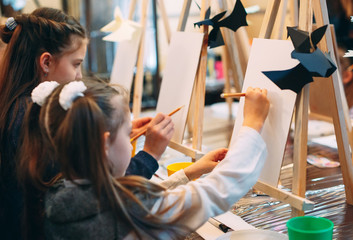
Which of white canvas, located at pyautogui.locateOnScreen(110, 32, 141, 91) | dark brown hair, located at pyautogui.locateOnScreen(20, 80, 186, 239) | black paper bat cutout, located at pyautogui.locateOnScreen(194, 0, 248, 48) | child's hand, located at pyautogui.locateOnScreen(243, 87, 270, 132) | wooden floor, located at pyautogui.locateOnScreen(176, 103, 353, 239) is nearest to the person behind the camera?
dark brown hair, located at pyautogui.locateOnScreen(20, 80, 186, 239)

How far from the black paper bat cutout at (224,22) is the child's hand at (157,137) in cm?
65

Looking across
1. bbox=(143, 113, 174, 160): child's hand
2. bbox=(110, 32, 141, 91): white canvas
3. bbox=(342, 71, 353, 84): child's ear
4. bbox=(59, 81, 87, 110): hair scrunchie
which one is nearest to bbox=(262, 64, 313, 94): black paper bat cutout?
bbox=(143, 113, 174, 160): child's hand

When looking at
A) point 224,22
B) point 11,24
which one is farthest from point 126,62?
point 11,24

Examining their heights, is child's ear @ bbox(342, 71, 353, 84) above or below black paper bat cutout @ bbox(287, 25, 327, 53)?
below

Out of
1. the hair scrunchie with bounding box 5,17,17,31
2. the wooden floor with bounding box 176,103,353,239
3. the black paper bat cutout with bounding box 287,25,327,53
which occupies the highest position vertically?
the hair scrunchie with bounding box 5,17,17,31

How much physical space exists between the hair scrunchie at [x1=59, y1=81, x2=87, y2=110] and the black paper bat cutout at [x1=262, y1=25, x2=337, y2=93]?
612mm

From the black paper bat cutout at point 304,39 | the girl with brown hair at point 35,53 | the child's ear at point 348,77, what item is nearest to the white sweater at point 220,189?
the black paper bat cutout at point 304,39

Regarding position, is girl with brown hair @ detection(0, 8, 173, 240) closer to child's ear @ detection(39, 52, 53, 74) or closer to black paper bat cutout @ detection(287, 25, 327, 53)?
child's ear @ detection(39, 52, 53, 74)

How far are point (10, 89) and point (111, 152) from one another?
640mm

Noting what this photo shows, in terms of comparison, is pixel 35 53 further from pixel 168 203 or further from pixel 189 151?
pixel 168 203

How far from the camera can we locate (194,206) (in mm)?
1064

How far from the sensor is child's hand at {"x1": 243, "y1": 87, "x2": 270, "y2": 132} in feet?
4.08

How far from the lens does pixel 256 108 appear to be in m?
1.33

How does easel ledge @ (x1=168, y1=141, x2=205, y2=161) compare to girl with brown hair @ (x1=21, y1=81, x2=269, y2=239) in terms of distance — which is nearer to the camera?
girl with brown hair @ (x1=21, y1=81, x2=269, y2=239)
